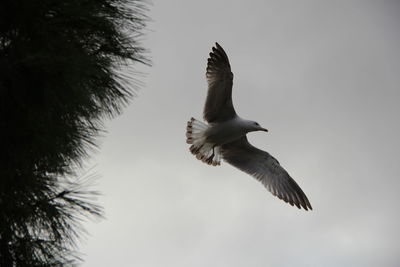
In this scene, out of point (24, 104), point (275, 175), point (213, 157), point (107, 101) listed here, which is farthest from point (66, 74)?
point (275, 175)

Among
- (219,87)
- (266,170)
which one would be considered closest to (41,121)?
(219,87)

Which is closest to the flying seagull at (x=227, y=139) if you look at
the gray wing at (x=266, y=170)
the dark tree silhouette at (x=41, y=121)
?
the gray wing at (x=266, y=170)

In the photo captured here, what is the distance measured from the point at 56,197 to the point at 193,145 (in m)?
3.88

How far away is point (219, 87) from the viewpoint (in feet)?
20.4

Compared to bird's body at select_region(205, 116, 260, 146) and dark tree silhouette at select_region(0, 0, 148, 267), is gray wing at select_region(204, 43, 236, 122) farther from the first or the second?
A: dark tree silhouette at select_region(0, 0, 148, 267)

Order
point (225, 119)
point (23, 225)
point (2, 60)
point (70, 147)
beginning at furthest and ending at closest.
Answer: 1. point (225, 119)
2. point (70, 147)
3. point (23, 225)
4. point (2, 60)

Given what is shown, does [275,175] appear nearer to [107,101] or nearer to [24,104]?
[107,101]

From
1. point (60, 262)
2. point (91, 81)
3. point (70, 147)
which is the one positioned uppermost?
point (91, 81)

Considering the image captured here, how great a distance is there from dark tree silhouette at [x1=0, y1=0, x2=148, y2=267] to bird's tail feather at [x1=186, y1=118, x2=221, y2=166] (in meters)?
3.40

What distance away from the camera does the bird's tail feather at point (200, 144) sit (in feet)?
21.5

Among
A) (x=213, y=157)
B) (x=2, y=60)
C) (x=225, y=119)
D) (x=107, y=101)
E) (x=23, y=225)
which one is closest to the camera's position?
(x=2, y=60)

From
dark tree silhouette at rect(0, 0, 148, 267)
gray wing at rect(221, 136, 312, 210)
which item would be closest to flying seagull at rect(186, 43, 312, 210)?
gray wing at rect(221, 136, 312, 210)

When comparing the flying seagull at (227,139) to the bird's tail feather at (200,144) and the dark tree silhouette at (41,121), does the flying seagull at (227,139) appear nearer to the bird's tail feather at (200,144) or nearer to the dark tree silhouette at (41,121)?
the bird's tail feather at (200,144)

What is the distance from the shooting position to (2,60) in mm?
2639
